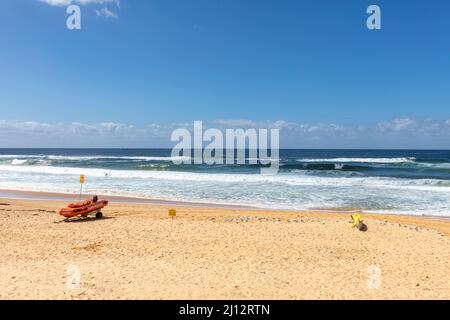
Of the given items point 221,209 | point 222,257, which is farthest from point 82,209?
point 222,257

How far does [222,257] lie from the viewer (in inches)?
320

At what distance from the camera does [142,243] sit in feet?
30.4

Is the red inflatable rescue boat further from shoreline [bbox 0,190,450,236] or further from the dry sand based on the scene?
shoreline [bbox 0,190,450,236]

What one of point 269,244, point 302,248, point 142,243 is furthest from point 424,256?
point 142,243

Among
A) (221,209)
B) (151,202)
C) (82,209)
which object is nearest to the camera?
(82,209)

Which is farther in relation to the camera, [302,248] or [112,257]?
[302,248]

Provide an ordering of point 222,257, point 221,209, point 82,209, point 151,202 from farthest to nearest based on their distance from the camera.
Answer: point 151,202 → point 221,209 → point 82,209 → point 222,257

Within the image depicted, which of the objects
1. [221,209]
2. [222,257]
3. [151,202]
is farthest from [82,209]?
[222,257]

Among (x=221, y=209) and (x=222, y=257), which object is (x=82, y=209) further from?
(x=222, y=257)

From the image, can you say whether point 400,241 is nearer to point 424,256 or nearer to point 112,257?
point 424,256

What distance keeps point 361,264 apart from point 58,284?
6.12 meters

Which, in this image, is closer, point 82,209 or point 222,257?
point 222,257

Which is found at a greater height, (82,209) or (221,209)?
(82,209)

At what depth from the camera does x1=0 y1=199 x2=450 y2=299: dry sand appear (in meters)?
6.10
